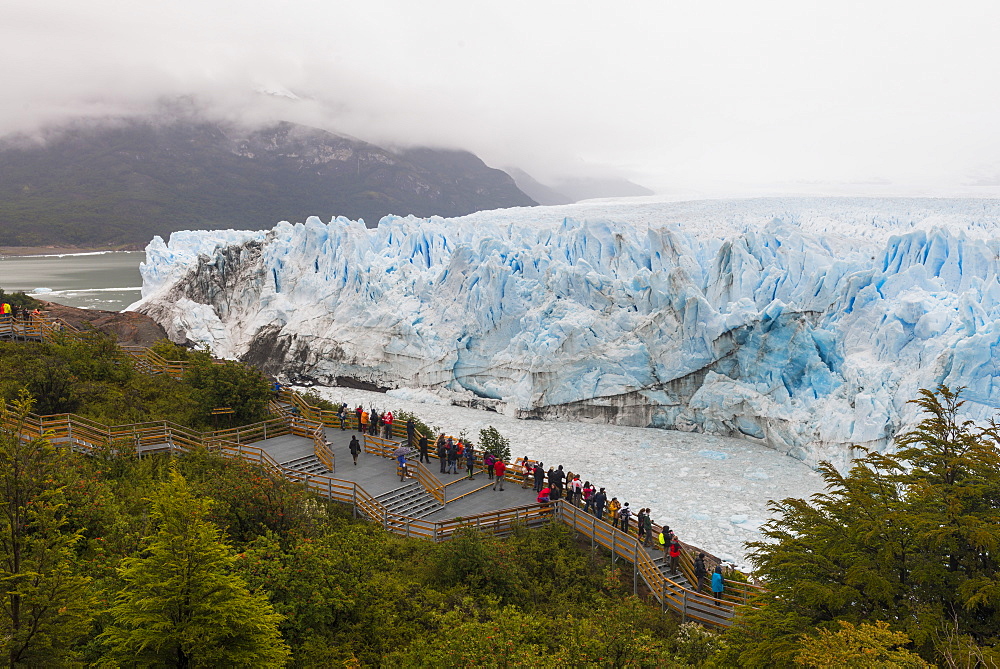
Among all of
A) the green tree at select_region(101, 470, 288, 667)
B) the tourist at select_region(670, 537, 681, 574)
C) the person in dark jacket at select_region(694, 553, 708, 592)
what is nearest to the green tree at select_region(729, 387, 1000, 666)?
the tourist at select_region(670, 537, 681, 574)

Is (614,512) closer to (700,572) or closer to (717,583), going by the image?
(700,572)

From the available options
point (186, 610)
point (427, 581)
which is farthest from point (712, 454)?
point (186, 610)

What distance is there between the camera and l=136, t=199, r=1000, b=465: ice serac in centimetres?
1540

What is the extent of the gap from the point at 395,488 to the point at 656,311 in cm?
1119

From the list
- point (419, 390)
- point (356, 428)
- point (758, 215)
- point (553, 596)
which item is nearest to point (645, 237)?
point (758, 215)

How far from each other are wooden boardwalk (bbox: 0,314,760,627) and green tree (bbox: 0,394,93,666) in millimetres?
5357

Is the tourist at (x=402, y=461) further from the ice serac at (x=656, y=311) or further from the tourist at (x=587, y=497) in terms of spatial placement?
the ice serac at (x=656, y=311)

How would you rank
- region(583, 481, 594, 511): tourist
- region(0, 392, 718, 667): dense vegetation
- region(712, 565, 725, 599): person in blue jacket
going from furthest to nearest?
region(583, 481, 594, 511): tourist
region(712, 565, 725, 599): person in blue jacket
region(0, 392, 718, 667): dense vegetation

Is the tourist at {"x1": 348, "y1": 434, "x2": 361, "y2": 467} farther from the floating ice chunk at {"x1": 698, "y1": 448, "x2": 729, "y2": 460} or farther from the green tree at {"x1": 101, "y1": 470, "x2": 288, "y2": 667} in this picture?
the floating ice chunk at {"x1": 698, "y1": 448, "x2": 729, "y2": 460}

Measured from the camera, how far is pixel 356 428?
13.9 meters

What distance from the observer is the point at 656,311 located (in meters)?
18.9

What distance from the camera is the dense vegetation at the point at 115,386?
1139 cm

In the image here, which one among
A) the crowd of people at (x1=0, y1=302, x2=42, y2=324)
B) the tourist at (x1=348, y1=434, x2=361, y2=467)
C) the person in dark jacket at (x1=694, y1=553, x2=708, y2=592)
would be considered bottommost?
the person in dark jacket at (x1=694, y1=553, x2=708, y2=592)

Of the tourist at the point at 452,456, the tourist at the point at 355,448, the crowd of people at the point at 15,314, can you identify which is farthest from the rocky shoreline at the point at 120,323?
the tourist at the point at 452,456
